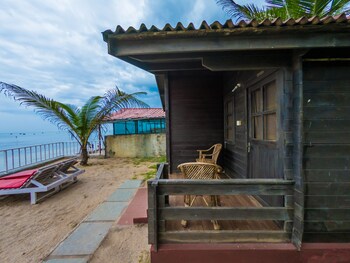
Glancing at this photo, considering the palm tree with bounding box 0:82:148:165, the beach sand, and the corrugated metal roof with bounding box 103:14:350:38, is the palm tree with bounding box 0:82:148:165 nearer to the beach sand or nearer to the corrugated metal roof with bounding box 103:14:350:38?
the beach sand

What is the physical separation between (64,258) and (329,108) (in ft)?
11.7

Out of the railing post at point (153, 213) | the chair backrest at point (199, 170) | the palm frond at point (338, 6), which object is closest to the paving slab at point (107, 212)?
the railing post at point (153, 213)

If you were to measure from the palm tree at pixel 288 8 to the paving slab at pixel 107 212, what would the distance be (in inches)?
237

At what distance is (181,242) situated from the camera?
89.7 inches

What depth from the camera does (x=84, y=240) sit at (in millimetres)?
2855

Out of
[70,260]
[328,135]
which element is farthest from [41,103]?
[328,135]

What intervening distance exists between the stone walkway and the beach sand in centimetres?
13

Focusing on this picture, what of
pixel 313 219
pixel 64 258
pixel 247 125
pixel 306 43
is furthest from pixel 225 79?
pixel 64 258

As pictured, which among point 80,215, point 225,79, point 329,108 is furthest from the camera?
point 225,79

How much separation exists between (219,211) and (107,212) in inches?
99.2

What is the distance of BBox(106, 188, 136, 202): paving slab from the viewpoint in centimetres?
456

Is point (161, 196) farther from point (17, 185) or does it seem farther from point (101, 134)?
point (101, 134)

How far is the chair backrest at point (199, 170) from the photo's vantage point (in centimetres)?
265

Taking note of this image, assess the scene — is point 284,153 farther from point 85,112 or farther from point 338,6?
point 85,112
